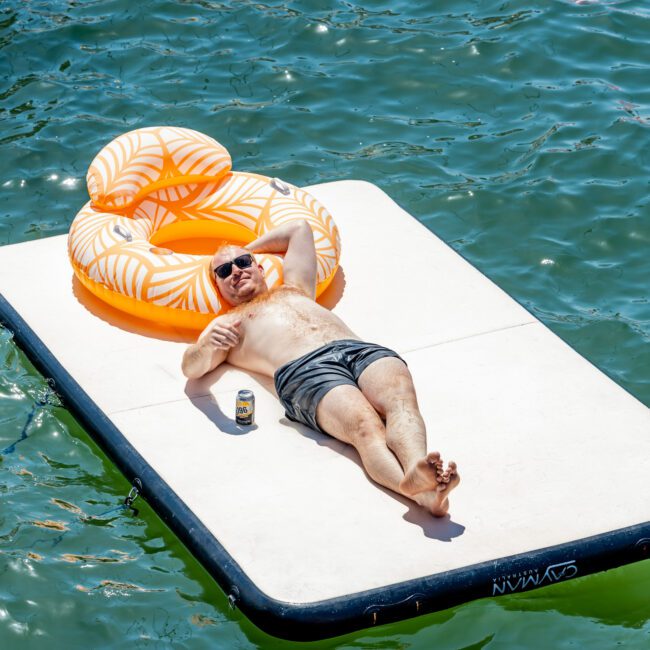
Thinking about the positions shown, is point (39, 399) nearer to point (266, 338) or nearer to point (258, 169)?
point (266, 338)

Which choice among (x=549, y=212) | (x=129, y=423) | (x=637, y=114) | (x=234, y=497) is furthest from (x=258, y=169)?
(x=234, y=497)

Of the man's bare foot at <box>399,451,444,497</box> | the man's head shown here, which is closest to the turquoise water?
the man's bare foot at <box>399,451,444,497</box>

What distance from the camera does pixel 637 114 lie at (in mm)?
10094

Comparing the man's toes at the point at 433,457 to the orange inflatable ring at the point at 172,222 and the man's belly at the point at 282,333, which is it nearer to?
the man's belly at the point at 282,333

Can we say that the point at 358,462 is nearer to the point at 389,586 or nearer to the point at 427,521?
the point at 427,521

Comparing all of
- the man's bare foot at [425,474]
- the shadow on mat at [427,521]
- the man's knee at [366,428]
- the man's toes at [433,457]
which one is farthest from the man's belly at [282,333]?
the man's toes at [433,457]

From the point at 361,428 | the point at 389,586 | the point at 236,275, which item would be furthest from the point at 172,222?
the point at 389,586

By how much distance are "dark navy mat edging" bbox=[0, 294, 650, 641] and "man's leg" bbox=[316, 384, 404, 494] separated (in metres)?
0.62

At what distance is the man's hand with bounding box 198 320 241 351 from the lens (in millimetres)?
6797

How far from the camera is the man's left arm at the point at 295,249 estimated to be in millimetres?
7410

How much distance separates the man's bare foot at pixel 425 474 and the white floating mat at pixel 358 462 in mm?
209

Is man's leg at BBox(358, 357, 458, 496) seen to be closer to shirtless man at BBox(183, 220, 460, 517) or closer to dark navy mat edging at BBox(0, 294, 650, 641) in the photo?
shirtless man at BBox(183, 220, 460, 517)

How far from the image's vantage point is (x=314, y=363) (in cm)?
665

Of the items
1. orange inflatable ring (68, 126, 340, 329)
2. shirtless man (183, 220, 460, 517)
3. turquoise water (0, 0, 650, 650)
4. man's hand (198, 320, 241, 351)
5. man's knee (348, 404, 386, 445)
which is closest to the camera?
turquoise water (0, 0, 650, 650)
